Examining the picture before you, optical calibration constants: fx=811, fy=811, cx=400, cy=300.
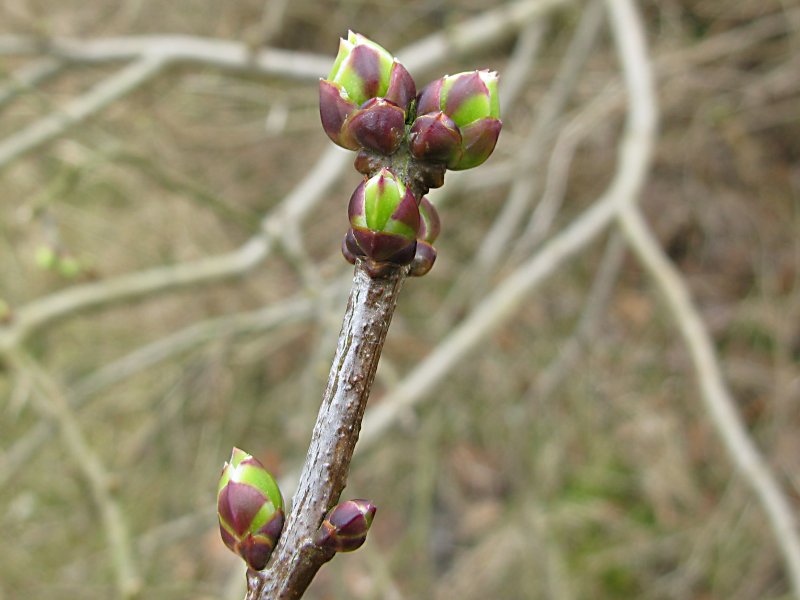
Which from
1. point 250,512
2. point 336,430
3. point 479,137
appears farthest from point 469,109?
point 250,512

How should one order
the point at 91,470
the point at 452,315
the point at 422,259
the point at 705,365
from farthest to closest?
the point at 452,315 → the point at 705,365 → the point at 91,470 → the point at 422,259

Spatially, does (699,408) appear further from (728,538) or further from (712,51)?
(712,51)

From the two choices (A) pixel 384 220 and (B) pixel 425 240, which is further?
(B) pixel 425 240

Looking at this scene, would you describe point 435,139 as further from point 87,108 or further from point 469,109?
point 87,108

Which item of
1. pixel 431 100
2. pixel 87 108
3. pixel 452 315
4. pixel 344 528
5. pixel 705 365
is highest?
pixel 87 108

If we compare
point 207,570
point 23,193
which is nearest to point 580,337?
point 207,570

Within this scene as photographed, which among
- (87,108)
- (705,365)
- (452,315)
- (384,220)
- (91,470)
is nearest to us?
(384,220)
